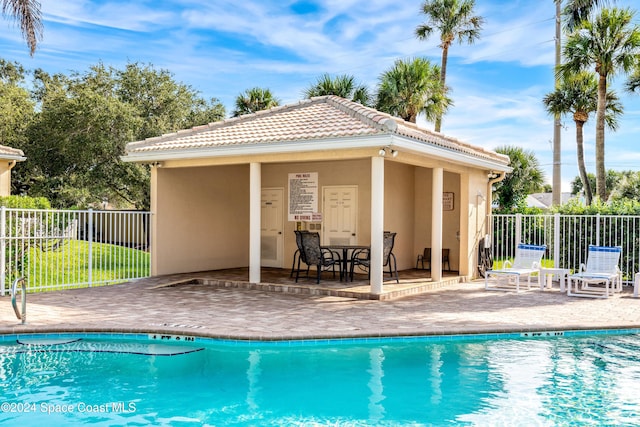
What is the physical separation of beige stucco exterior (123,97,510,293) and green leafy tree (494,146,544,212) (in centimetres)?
A: 1046

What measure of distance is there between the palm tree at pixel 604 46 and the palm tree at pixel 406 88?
564 centimetres

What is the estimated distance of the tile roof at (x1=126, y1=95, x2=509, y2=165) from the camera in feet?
37.2

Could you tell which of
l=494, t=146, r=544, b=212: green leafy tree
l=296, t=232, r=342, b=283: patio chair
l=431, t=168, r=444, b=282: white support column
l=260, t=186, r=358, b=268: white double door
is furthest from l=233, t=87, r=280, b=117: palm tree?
l=296, t=232, r=342, b=283: patio chair

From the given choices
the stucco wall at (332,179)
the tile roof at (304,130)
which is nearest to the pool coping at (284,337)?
the tile roof at (304,130)

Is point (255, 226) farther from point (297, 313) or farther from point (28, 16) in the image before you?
point (28, 16)

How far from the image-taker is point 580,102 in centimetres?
2648

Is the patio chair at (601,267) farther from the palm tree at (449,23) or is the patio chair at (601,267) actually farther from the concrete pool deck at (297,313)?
the palm tree at (449,23)

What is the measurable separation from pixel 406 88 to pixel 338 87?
10.1 feet

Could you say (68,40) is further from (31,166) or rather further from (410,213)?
(410,213)

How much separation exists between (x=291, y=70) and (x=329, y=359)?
2850 centimetres

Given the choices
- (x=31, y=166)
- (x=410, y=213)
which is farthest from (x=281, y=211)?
(x=31, y=166)

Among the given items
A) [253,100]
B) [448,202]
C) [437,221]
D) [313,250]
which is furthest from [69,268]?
[253,100]

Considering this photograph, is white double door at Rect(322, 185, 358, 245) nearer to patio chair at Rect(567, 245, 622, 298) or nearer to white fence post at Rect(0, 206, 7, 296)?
patio chair at Rect(567, 245, 622, 298)

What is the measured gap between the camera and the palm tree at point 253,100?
26062mm
